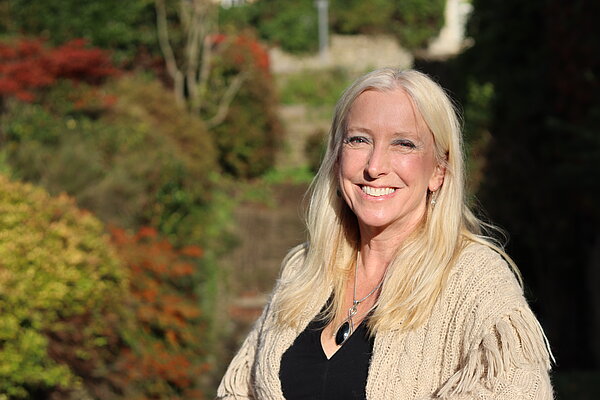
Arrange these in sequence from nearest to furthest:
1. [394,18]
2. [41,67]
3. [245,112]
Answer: [41,67], [245,112], [394,18]

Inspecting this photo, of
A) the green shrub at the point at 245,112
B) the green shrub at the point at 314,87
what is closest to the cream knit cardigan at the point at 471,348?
the green shrub at the point at 245,112

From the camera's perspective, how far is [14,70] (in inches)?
411

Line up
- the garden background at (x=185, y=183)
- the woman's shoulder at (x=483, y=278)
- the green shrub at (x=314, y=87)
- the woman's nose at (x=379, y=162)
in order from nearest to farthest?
1. the woman's shoulder at (x=483, y=278)
2. the woman's nose at (x=379, y=162)
3. the garden background at (x=185, y=183)
4. the green shrub at (x=314, y=87)

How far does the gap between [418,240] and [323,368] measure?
0.44 meters

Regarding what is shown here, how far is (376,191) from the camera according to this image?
2469 mm

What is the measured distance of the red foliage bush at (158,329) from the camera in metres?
6.55

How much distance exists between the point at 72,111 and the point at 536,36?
19.3 ft

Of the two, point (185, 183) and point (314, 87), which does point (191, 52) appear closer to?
point (314, 87)

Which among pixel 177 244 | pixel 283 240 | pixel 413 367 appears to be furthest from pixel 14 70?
pixel 413 367

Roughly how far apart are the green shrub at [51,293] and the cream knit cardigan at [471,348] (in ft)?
9.13

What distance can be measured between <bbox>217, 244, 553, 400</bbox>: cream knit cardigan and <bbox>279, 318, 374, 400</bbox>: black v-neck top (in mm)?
42

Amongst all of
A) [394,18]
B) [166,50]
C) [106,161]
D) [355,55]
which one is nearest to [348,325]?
[106,161]

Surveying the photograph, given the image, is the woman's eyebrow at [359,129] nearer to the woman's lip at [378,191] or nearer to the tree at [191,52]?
the woman's lip at [378,191]

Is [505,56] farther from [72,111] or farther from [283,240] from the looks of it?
[72,111]
